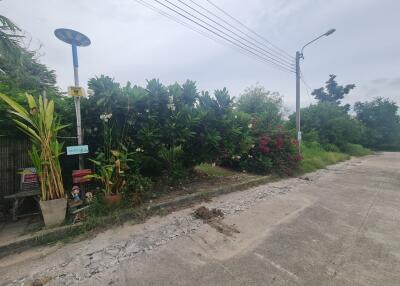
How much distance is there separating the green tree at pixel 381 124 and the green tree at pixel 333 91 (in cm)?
521

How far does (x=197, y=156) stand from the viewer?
5.11m

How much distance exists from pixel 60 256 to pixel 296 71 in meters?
10.4

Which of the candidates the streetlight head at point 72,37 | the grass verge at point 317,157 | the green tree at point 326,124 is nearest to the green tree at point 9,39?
the streetlight head at point 72,37

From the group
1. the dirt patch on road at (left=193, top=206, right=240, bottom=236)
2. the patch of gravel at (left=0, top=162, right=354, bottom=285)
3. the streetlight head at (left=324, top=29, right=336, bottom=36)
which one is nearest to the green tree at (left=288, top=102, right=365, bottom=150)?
the streetlight head at (left=324, top=29, right=336, bottom=36)

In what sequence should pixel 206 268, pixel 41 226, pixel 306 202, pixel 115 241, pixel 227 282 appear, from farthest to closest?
pixel 306 202, pixel 41 226, pixel 115 241, pixel 206 268, pixel 227 282

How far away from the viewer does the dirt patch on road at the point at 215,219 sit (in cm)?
301

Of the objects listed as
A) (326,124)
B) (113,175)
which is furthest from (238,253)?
(326,124)

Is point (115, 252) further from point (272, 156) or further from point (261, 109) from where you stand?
point (261, 109)

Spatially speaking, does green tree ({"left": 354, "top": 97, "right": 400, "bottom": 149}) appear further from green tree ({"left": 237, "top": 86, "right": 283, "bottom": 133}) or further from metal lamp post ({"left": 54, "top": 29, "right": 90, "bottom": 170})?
metal lamp post ({"left": 54, "top": 29, "right": 90, "bottom": 170})

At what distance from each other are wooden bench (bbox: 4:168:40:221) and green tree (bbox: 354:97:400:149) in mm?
34831

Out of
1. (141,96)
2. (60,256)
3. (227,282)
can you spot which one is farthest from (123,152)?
(227,282)

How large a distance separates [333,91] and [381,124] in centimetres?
925

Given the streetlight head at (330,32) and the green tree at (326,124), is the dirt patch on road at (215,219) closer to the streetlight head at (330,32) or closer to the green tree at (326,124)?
the streetlight head at (330,32)

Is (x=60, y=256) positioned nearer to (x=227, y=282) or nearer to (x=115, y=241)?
(x=115, y=241)
